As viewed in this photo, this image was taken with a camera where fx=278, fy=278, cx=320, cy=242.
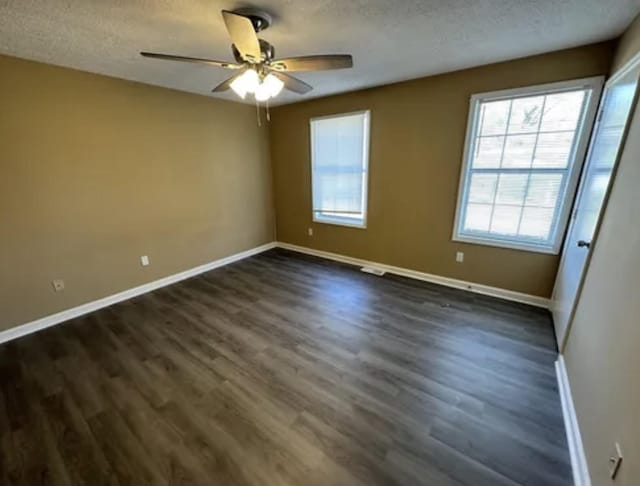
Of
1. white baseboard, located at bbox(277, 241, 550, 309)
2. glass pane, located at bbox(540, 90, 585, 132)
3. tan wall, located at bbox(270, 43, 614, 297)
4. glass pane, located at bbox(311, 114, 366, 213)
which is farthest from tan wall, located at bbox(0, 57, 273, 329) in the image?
glass pane, located at bbox(540, 90, 585, 132)

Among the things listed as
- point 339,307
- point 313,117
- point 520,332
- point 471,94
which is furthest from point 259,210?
point 520,332

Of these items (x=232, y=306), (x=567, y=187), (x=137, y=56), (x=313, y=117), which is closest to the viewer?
(x=137, y=56)

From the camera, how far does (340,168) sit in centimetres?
406

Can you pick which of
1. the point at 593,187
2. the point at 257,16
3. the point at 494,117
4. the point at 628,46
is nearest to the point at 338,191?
the point at 494,117

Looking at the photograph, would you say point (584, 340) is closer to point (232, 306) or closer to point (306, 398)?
point (306, 398)

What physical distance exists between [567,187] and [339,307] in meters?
2.41

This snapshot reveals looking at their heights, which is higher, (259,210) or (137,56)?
(137,56)

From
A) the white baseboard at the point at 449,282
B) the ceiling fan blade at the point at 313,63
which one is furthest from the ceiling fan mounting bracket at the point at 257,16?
the white baseboard at the point at 449,282

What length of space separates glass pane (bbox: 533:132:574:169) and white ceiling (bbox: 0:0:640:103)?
0.71 m

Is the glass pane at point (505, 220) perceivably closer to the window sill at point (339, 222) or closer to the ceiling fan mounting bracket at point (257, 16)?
the window sill at point (339, 222)

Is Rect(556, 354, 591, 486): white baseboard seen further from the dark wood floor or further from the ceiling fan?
the ceiling fan

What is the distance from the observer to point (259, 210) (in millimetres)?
4699

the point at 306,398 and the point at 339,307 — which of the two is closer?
the point at 306,398

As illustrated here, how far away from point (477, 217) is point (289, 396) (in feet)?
8.76
